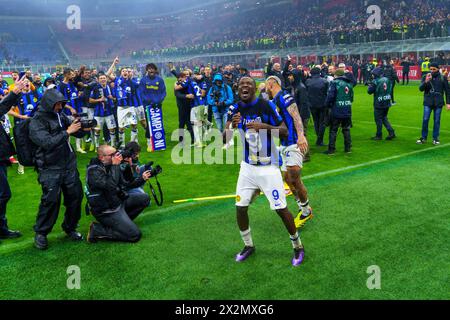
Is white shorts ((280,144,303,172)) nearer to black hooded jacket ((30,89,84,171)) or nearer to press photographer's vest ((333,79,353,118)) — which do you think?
black hooded jacket ((30,89,84,171))

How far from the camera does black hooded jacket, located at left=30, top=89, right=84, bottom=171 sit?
5.31m

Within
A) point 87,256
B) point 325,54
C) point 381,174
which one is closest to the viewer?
point 87,256

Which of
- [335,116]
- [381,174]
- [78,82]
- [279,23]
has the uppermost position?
[279,23]

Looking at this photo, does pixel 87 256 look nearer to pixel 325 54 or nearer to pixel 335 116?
pixel 335 116

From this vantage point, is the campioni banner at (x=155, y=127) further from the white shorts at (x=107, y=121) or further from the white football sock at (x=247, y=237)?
the white football sock at (x=247, y=237)

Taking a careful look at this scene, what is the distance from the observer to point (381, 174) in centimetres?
841

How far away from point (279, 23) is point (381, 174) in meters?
48.6

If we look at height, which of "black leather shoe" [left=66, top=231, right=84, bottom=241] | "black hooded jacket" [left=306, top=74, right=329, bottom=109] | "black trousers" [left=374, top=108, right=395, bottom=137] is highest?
"black hooded jacket" [left=306, top=74, right=329, bottom=109]

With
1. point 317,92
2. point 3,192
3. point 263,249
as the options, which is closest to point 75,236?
point 3,192

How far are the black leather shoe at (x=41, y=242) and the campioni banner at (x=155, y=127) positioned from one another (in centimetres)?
603

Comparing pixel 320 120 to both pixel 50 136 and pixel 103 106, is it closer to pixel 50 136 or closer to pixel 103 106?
pixel 103 106

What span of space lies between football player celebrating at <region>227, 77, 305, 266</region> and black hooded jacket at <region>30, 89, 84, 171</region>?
2311 mm

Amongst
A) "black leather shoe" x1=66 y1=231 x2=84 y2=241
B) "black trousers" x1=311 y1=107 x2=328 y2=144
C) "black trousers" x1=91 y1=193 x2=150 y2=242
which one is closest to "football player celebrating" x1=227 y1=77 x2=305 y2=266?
"black trousers" x1=91 y1=193 x2=150 y2=242

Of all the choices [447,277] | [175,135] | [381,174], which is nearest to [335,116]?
[381,174]
